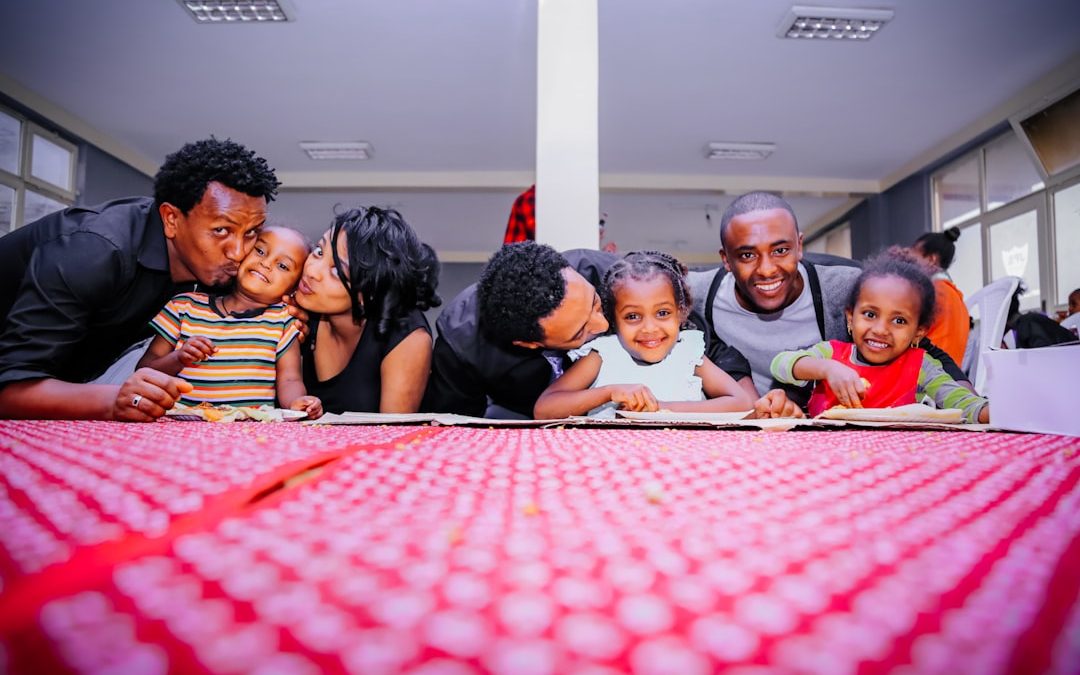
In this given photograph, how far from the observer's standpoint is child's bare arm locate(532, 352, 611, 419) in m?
1.31

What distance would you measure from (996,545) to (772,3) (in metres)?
3.53

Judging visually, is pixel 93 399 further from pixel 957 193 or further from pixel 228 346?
pixel 957 193

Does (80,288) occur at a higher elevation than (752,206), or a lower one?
lower

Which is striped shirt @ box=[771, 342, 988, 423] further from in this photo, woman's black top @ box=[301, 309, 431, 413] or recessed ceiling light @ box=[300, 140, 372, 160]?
recessed ceiling light @ box=[300, 140, 372, 160]

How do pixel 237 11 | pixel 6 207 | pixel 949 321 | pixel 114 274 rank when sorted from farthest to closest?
pixel 6 207, pixel 237 11, pixel 949 321, pixel 114 274

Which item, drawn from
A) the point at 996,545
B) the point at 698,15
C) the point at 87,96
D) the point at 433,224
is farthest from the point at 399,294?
the point at 433,224

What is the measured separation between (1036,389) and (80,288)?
1480 mm

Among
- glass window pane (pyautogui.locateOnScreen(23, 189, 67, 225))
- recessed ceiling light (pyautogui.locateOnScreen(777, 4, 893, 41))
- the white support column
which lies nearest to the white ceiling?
recessed ceiling light (pyautogui.locateOnScreen(777, 4, 893, 41))

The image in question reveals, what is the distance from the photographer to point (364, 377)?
1.38m

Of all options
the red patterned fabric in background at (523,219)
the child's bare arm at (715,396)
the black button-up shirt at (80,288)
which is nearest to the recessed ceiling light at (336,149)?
the red patterned fabric in background at (523,219)

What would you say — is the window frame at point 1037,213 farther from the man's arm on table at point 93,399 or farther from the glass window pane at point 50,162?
the glass window pane at point 50,162

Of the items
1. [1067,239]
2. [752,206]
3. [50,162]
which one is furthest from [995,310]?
[50,162]

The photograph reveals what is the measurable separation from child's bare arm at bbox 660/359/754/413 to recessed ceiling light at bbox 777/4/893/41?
104 inches

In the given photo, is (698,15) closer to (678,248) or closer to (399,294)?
(399,294)
